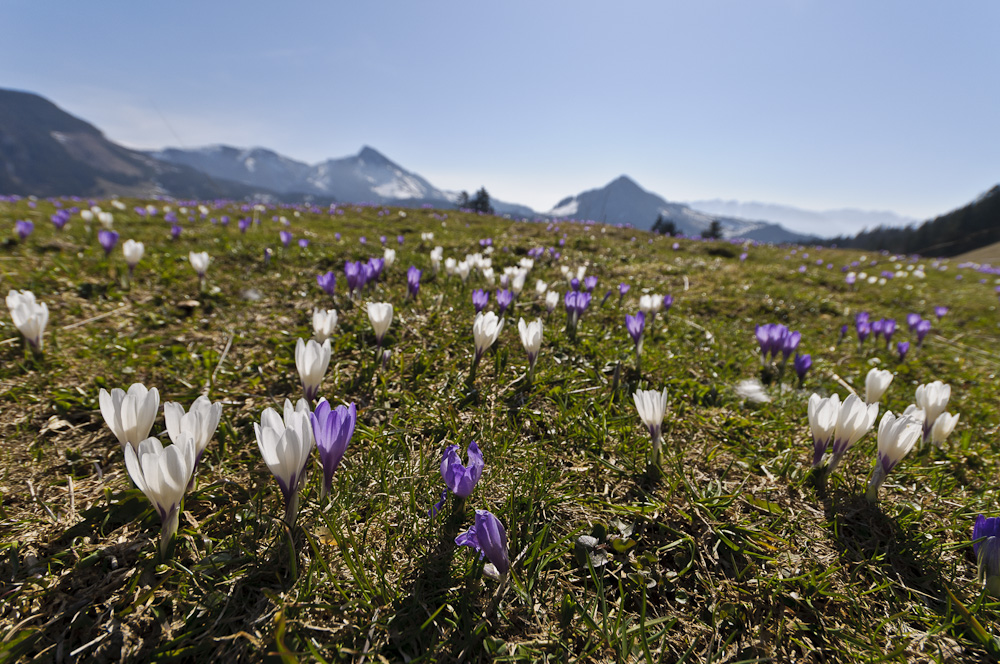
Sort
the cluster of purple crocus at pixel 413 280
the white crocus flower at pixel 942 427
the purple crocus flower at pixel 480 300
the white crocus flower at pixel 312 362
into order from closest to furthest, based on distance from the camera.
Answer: the white crocus flower at pixel 312 362, the white crocus flower at pixel 942 427, the purple crocus flower at pixel 480 300, the cluster of purple crocus at pixel 413 280

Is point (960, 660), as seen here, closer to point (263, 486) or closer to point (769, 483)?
point (769, 483)

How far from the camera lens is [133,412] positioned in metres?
1.76

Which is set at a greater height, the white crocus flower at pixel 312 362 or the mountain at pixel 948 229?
the mountain at pixel 948 229

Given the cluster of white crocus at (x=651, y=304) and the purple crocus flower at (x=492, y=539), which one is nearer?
the purple crocus flower at (x=492, y=539)

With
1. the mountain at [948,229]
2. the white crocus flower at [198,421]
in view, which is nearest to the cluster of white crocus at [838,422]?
the white crocus flower at [198,421]

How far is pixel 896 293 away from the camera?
27.7 ft

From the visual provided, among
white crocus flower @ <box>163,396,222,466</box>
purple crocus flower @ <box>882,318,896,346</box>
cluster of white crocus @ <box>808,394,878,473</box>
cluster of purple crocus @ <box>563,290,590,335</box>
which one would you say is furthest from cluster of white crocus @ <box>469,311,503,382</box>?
purple crocus flower @ <box>882,318,896,346</box>

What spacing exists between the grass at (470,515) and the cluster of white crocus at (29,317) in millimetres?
137

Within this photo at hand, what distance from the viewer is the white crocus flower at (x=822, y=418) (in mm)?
2162

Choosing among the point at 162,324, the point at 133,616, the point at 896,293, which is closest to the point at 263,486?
the point at 133,616

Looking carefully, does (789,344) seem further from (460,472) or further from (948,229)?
(948,229)

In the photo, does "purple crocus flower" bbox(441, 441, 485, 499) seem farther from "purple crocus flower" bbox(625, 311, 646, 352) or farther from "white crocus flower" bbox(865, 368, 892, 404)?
"white crocus flower" bbox(865, 368, 892, 404)

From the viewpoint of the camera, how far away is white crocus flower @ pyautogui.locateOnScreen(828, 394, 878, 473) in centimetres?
208

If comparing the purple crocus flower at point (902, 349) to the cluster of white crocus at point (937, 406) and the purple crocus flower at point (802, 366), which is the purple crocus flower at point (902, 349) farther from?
the cluster of white crocus at point (937, 406)
